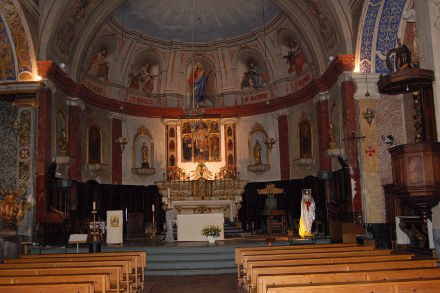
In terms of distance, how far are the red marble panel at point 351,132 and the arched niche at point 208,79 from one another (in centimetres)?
913

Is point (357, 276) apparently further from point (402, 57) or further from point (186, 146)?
point (186, 146)

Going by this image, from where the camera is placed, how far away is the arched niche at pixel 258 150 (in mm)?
22141

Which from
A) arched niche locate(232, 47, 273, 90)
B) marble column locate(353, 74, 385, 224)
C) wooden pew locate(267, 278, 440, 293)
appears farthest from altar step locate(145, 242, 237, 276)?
arched niche locate(232, 47, 273, 90)

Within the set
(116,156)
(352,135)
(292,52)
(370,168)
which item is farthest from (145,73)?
(370,168)

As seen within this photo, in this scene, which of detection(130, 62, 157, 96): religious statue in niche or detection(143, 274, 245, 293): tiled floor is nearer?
detection(143, 274, 245, 293): tiled floor

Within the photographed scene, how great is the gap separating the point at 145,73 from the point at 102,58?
105 inches

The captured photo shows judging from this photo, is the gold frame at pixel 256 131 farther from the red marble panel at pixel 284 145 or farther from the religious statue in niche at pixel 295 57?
the religious statue in niche at pixel 295 57

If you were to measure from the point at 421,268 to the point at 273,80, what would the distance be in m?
16.7

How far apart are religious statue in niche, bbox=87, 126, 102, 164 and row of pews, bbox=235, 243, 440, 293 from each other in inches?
484

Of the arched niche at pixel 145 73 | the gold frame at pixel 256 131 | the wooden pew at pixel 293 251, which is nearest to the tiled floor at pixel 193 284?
the wooden pew at pixel 293 251

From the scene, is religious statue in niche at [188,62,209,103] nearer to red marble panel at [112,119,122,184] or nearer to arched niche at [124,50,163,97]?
arched niche at [124,50,163,97]

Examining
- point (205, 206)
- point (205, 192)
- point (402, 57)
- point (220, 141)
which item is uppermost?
point (220, 141)

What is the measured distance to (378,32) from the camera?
1551cm

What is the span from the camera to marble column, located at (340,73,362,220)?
1527 centimetres
